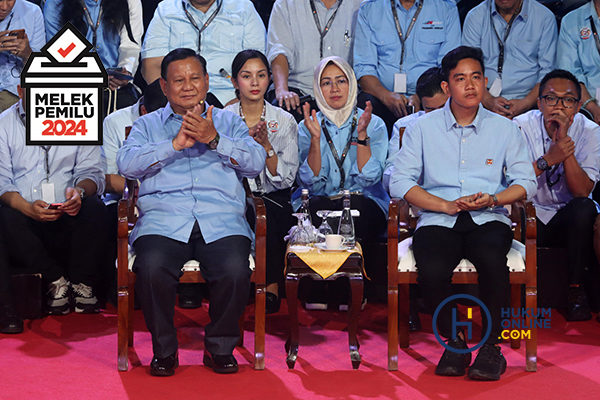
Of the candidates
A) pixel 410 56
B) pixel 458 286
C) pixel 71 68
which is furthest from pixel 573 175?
pixel 71 68

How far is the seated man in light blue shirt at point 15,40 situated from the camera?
4.82 meters

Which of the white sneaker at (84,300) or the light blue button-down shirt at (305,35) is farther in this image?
the light blue button-down shirt at (305,35)

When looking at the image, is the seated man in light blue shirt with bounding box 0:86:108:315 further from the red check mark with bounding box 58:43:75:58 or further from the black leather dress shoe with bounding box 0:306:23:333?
the red check mark with bounding box 58:43:75:58

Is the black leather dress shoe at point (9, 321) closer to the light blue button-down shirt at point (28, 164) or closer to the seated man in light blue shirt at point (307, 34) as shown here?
the light blue button-down shirt at point (28, 164)

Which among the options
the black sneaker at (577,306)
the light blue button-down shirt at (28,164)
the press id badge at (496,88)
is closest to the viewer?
the black sneaker at (577,306)

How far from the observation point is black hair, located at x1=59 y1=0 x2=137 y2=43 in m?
5.14

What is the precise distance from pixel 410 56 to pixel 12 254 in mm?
3123

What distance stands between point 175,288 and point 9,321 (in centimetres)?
113

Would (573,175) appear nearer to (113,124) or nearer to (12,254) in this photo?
(113,124)

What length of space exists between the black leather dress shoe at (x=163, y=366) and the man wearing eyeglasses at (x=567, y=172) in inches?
90.3

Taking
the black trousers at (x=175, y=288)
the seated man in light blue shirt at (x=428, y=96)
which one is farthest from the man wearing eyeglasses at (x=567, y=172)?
the black trousers at (x=175, y=288)

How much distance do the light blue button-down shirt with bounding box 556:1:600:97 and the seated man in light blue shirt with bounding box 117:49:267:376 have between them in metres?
2.90

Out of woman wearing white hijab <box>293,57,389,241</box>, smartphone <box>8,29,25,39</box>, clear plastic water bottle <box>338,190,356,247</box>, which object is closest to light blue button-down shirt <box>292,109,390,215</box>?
woman wearing white hijab <box>293,57,389,241</box>

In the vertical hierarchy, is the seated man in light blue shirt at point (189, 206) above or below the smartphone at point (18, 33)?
below
